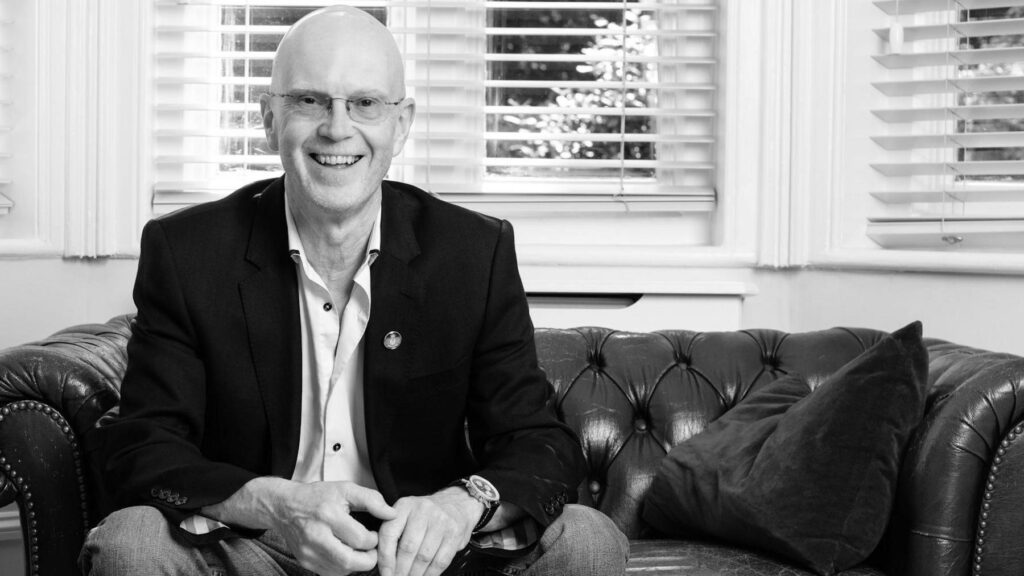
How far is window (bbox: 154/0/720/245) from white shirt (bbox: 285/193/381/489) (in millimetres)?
1162

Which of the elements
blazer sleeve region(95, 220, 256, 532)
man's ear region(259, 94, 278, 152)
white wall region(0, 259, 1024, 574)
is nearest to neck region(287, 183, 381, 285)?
man's ear region(259, 94, 278, 152)

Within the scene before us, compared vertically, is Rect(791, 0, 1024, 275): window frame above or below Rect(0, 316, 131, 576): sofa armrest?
above

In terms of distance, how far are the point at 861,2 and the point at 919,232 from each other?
62 centimetres

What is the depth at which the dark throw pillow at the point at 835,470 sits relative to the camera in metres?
1.93

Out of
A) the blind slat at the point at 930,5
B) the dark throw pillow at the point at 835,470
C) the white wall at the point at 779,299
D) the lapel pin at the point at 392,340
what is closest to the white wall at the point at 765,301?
the white wall at the point at 779,299

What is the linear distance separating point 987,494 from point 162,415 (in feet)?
4.36

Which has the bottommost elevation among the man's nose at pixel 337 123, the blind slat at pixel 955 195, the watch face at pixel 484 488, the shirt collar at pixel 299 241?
the watch face at pixel 484 488

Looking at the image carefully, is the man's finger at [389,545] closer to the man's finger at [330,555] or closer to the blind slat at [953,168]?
the man's finger at [330,555]

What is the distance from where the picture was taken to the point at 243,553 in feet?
5.45

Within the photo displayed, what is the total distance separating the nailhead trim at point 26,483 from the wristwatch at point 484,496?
2.08 ft

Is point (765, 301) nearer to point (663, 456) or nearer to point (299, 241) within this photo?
point (663, 456)

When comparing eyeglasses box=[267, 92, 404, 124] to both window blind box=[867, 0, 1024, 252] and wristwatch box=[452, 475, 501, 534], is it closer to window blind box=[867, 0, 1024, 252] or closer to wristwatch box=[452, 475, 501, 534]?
wristwatch box=[452, 475, 501, 534]

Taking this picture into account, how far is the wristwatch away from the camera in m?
1.66

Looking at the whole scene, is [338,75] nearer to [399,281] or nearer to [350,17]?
[350,17]
